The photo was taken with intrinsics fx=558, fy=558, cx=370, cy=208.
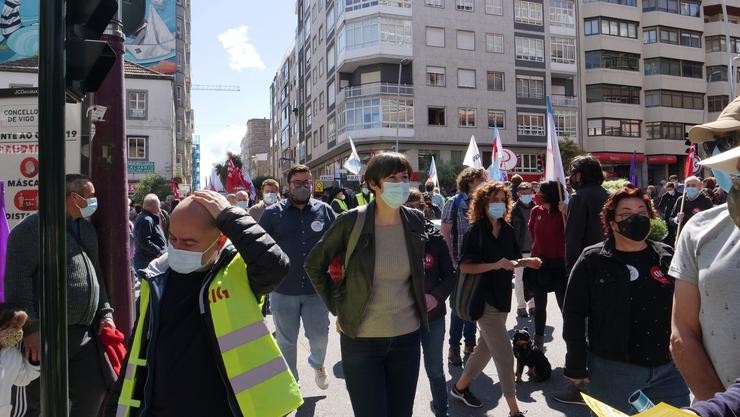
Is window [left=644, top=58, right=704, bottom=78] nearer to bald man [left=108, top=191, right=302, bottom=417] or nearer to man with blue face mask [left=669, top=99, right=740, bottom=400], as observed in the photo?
man with blue face mask [left=669, top=99, right=740, bottom=400]

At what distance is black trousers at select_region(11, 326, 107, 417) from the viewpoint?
10.5 feet

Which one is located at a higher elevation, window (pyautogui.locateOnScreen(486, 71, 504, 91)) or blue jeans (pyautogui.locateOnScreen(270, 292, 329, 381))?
window (pyautogui.locateOnScreen(486, 71, 504, 91))

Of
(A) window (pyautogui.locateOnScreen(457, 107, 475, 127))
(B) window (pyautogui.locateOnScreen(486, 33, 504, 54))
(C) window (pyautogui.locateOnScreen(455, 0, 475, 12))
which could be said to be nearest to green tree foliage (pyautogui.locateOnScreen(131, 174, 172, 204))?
(A) window (pyautogui.locateOnScreen(457, 107, 475, 127))

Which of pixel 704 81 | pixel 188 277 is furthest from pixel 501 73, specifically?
pixel 188 277

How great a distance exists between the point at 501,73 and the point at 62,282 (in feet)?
154

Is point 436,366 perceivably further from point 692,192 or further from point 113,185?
point 692,192

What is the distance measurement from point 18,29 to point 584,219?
2916 centimetres

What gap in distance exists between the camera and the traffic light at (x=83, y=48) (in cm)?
225

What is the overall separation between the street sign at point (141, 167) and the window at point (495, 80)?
26.9 meters

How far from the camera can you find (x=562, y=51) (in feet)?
156

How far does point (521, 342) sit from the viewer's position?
5539 mm

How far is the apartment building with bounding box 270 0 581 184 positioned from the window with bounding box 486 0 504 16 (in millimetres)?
82

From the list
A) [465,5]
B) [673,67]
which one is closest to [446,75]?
[465,5]

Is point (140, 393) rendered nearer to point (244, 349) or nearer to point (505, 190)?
point (244, 349)
